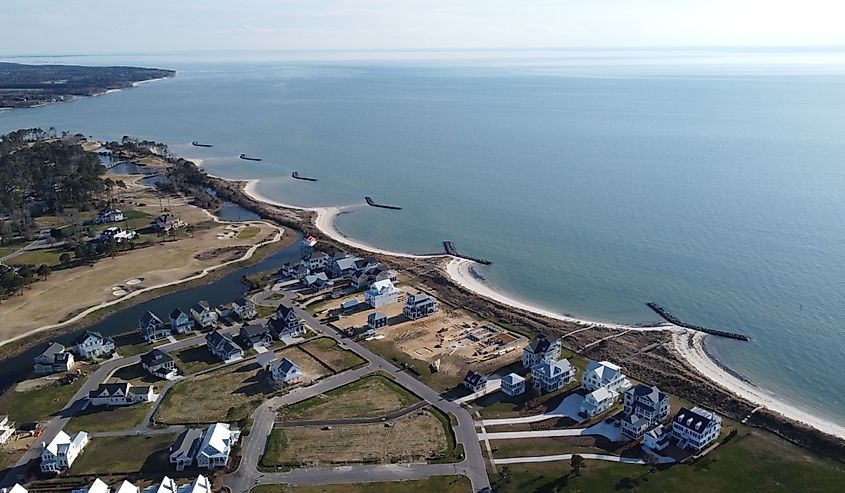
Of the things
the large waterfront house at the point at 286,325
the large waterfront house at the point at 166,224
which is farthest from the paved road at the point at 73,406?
the large waterfront house at the point at 166,224

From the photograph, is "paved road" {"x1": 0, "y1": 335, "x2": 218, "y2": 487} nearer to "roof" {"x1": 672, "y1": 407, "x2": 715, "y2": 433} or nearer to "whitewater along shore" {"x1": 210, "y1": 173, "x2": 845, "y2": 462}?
"whitewater along shore" {"x1": 210, "y1": 173, "x2": 845, "y2": 462}

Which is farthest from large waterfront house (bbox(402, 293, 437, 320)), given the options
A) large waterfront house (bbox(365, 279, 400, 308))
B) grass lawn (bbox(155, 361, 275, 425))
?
grass lawn (bbox(155, 361, 275, 425))

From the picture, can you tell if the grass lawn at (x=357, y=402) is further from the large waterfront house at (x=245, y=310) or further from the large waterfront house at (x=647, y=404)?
the large waterfront house at (x=245, y=310)

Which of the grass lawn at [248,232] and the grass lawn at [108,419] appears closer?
the grass lawn at [108,419]

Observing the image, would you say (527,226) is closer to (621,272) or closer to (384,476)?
(621,272)

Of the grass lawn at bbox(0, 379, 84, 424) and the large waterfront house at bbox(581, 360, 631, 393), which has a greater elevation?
the large waterfront house at bbox(581, 360, 631, 393)

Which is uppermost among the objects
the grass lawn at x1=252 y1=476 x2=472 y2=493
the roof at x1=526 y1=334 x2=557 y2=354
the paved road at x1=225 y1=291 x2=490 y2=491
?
the roof at x1=526 y1=334 x2=557 y2=354
